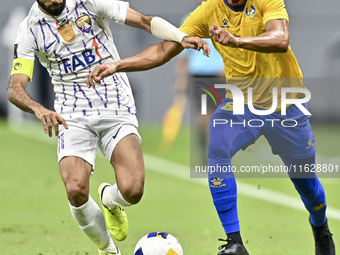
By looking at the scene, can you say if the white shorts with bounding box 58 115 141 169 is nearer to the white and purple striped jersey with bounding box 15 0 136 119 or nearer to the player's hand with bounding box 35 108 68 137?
the white and purple striped jersey with bounding box 15 0 136 119

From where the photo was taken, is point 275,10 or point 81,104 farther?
point 81,104

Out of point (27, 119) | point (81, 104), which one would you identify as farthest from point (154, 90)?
point (81, 104)

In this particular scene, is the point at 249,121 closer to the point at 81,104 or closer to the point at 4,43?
the point at 81,104

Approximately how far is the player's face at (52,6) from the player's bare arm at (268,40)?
1.41 m

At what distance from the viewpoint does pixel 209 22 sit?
15.1ft

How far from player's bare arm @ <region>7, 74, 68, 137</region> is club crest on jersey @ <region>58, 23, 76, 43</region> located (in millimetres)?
452

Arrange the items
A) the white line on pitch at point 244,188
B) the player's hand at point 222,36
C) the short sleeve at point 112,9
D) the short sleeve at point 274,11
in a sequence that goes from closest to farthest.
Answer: the player's hand at point 222,36 → the short sleeve at point 274,11 → the short sleeve at point 112,9 → the white line on pitch at point 244,188

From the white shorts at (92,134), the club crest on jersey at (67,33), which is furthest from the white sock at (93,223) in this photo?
the club crest on jersey at (67,33)

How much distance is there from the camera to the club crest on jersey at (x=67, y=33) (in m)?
4.69

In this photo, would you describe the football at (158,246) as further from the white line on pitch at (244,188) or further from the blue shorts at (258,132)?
the white line on pitch at (244,188)

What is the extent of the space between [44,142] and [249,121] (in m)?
11.1

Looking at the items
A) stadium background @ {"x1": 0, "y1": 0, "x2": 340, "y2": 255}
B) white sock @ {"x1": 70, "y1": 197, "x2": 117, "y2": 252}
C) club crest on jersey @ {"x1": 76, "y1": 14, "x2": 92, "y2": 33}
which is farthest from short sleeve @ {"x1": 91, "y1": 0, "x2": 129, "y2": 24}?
stadium background @ {"x1": 0, "y1": 0, "x2": 340, "y2": 255}

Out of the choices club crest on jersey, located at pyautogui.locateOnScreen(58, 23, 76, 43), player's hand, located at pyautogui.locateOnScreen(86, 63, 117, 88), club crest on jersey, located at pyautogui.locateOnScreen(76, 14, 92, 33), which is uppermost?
club crest on jersey, located at pyautogui.locateOnScreen(76, 14, 92, 33)

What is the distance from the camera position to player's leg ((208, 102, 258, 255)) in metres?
4.36
